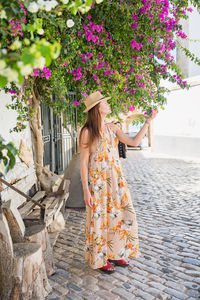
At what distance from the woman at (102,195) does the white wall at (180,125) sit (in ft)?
43.8

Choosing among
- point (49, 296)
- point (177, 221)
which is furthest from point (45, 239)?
point (177, 221)

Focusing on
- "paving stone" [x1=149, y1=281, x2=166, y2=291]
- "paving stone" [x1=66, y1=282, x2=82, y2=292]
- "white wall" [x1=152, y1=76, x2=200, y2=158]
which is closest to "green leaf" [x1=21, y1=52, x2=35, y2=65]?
"paving stone" [x1=66, y1=282, x2=82, y2=292]

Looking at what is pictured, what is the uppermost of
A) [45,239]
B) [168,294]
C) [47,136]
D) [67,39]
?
[67,39]

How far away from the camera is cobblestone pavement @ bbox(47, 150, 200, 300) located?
265cm

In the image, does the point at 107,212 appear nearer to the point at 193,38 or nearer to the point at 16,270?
the point at 16,270

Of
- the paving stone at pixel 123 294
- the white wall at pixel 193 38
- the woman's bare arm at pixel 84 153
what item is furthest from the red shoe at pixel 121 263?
the white wall at pixel 193 38

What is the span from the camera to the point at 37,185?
4.66m

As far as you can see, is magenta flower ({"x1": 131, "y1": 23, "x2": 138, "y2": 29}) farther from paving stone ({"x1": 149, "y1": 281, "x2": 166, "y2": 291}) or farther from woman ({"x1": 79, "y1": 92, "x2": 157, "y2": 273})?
paving stone ({"x1": 149, "y1": 281, "x2": 166, "y2": 291})

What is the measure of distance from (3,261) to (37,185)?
2419mm

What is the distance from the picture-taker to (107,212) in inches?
115

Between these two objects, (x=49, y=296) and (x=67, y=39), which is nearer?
(x=49, y=296)

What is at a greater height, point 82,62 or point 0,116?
point 82,62

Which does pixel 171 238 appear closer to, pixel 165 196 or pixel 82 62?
pixel 165 196

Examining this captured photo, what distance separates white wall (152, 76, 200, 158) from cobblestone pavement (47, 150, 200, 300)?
11091mm
